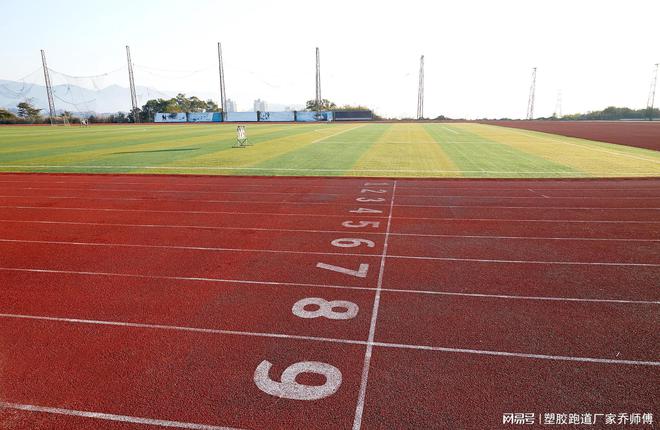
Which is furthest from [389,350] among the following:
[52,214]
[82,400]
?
[52,214]

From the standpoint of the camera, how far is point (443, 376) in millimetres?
4137

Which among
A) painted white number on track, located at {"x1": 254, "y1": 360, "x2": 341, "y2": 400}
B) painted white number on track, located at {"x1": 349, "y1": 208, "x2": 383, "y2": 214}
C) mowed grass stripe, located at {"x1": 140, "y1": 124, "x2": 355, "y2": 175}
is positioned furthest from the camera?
mowed grass stripe, located at {"x1": 140, "y1": 124, "x2": 355, "y2": 175}

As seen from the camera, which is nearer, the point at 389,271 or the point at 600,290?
the point at 600,290

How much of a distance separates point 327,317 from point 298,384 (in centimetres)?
132

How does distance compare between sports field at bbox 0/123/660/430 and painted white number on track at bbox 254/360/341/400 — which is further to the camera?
painted white number on track at bbox 254/360/341/400

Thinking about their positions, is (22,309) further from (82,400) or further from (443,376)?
(443,376)

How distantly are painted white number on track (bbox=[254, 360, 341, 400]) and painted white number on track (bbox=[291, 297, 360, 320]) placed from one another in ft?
3.25

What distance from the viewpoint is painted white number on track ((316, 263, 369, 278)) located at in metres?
6.58

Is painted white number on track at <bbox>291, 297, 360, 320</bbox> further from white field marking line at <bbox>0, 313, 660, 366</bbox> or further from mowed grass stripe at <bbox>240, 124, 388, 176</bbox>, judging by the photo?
mowed grass stripe at <bbox>240, 124, 388, 176</bbox>

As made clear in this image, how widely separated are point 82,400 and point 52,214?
8.02 metres

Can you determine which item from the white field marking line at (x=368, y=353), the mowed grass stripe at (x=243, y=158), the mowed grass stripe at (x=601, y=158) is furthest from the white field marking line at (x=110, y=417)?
the mowed grass stripe at (x=601, y=158)

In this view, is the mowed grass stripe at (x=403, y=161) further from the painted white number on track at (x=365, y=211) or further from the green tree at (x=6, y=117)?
the green tree at (x=6, y=117)

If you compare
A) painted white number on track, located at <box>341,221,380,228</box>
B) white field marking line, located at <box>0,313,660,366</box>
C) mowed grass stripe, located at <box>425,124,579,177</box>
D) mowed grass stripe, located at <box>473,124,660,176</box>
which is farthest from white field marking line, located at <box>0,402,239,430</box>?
mowed grass stripe, located at <box>473,124,660,176</box>

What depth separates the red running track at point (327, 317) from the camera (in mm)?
3801
